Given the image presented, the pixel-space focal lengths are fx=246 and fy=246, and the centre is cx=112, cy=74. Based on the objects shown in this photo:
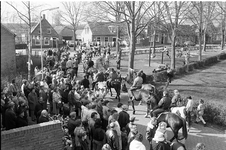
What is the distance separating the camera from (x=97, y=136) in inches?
289

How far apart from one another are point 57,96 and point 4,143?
13.0 feet

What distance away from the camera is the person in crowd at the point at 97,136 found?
7308mm

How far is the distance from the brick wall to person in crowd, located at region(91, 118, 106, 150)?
0.97 metres

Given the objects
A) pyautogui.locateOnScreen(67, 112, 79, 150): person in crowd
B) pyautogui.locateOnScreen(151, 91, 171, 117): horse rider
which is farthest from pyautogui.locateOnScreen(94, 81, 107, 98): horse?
pyautogui.locateOnScreen(67, 112, 79, 150): person in crowd

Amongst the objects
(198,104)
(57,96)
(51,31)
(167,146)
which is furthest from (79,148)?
(51,31)

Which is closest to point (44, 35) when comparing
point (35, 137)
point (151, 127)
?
point (151, 127)

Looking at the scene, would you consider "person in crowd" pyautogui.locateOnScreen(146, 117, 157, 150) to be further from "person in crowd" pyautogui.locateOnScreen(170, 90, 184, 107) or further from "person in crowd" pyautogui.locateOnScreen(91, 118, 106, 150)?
"person in crowd" pyautogui.locateOnScreen(170, 90, 184, 107)

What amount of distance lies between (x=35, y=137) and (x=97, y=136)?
1.77 m

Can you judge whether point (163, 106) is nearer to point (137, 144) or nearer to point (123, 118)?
point (123, 118)

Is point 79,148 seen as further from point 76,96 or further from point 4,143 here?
point 76,96

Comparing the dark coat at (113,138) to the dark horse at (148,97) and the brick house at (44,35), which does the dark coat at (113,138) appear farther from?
the brick house at (44,35)

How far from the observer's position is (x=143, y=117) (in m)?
11.6

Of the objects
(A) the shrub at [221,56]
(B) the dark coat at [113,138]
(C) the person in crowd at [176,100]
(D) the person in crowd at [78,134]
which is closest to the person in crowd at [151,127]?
(B) the dark coat at [113,138]

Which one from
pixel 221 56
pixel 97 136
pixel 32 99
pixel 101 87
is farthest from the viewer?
pixel 221 56
